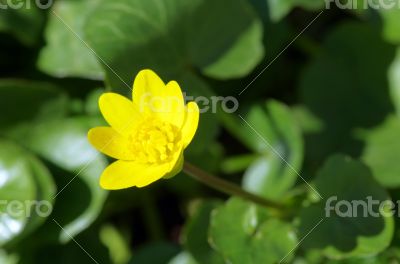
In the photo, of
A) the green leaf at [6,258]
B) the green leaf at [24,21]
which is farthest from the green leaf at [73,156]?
the green leaf at [24,21]

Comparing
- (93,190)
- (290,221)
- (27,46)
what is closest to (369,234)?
(290,221)

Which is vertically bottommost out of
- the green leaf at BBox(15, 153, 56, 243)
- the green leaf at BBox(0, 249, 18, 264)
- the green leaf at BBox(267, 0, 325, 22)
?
the green leaf at BBox(0, 249, 18, 264)

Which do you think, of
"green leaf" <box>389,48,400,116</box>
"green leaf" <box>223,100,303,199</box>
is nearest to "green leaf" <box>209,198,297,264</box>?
"green leaf" <box>223,100,303,199</box>

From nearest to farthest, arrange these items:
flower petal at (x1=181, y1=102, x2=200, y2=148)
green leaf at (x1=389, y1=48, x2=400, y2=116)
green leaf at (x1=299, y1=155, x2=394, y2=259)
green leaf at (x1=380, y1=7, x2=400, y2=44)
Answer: flower petal at (x1=181, y1=102, x2=200, y2=148) < green leaf at (x1=299, y1=155, x2=394, y2=259) < green leaf at (x1=380, y1=7, x2=400, y2=44) < green leaf at (x1=389, y1=48, x2=400, y2=116)

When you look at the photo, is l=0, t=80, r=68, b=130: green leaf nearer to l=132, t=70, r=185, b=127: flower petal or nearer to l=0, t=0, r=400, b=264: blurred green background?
l=0, t=0, r=400, b=264: blurred green background

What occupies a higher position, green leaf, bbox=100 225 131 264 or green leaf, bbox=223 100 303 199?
green leaf, bbox=223 100 303 199

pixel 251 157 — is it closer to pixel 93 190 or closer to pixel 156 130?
pixel 93 190

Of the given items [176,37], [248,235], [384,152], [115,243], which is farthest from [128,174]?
[384,152]
